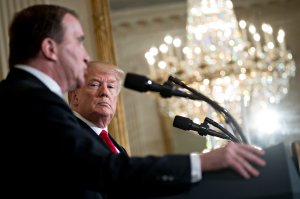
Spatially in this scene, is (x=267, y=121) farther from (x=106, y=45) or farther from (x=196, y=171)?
(x=196, y=171)

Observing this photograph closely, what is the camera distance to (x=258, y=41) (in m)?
4.07

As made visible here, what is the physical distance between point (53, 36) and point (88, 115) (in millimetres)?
735

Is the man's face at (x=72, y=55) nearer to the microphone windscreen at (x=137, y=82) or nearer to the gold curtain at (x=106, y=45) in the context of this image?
the microphone windscreen at (x=137, y=82)

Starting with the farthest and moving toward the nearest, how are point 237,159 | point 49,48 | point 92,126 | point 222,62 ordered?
1. point 222,62
2. point 92,126
3. point 49,48
4. point 237,159

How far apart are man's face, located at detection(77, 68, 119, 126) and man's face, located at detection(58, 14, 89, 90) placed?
2.21ft

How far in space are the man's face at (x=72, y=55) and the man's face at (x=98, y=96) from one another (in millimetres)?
675

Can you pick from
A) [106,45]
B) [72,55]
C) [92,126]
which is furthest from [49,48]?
[106,45]

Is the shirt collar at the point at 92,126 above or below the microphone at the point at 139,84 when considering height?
below

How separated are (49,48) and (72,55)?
0.05m

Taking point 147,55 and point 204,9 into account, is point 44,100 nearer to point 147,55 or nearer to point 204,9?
point 147,55

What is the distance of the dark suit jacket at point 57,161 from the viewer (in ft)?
3.25

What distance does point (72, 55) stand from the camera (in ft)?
3.78

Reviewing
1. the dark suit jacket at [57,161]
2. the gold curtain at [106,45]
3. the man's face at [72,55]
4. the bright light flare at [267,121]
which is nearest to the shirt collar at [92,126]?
the man's face at [72,55]

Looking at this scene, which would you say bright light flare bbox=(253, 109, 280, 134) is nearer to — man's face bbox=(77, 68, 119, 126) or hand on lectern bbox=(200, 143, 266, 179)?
man's face bbox=(77, 68, 119, 126)
